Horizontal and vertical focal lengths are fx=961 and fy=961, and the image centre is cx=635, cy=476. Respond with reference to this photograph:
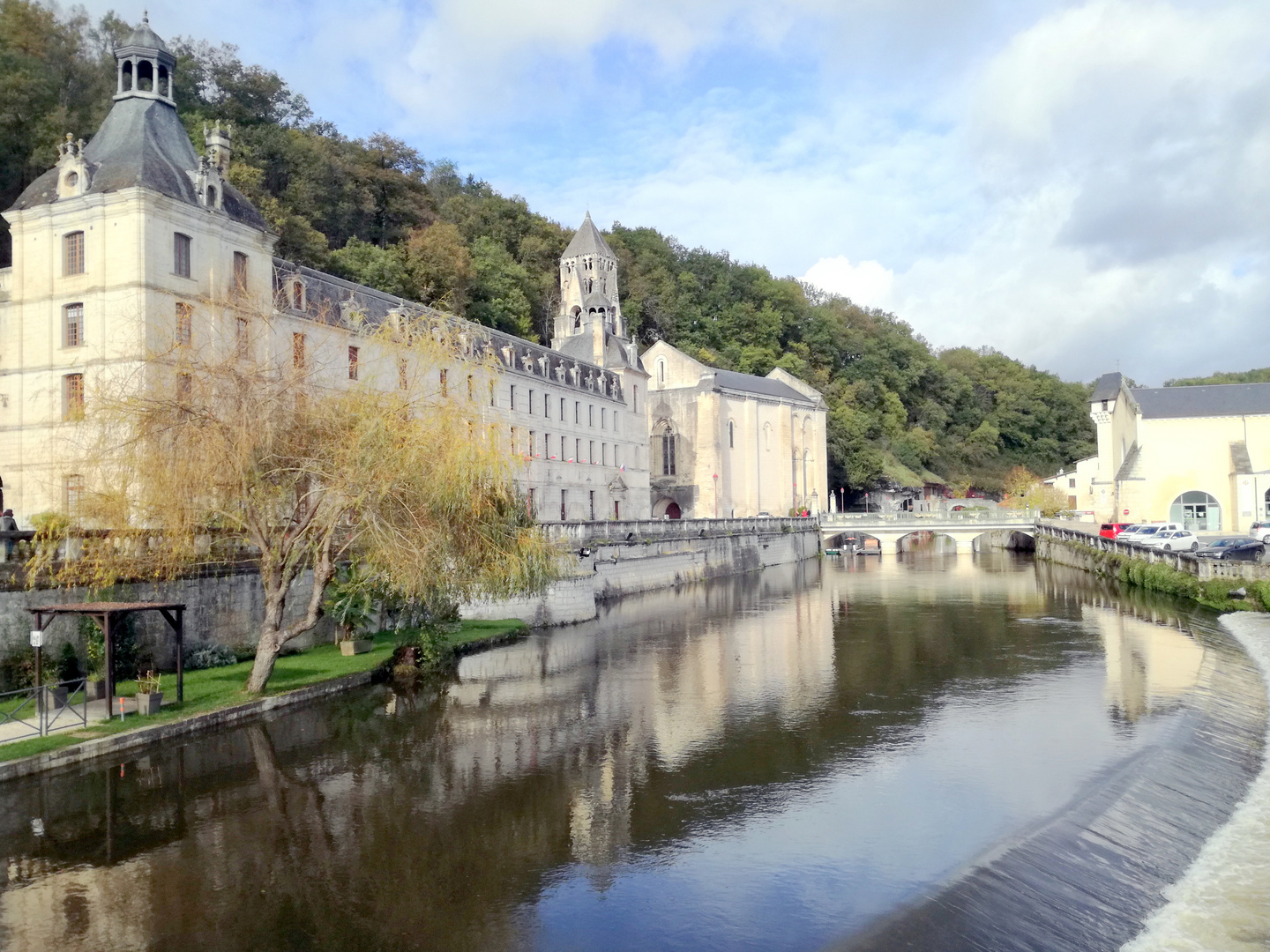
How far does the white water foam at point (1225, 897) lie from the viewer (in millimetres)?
10984

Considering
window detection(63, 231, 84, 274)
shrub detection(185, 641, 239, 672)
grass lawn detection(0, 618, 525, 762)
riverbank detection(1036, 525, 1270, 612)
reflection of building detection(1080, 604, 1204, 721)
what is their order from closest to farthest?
grass lawn detection(0, 618, 525, 762) < reflection of building detection(1080, 604, 1204, 721) < shrub detection(185, 641, 239, 672) < window detection(63, 231, 84, 274) < riverbank detection(1036, 525, 1270, 612)

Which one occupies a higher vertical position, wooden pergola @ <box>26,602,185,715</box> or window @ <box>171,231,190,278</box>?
window @ <box>171,231,190,278</box>

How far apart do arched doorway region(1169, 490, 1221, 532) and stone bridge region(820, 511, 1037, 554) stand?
10.4 meters

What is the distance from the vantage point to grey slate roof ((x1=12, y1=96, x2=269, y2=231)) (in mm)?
29125

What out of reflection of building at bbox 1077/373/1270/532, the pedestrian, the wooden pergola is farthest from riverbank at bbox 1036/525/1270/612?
the pedestrian

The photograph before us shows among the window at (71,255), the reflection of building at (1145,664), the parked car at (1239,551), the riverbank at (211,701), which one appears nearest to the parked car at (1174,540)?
the parked car at (1239,551)

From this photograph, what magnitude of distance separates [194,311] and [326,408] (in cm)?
666

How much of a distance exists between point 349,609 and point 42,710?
29.5 feet

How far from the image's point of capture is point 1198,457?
6197 centimetres

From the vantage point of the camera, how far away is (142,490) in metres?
19.0

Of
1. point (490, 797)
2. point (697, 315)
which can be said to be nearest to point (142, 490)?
point (490, 797)

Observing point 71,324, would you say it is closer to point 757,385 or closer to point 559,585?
point 559,585

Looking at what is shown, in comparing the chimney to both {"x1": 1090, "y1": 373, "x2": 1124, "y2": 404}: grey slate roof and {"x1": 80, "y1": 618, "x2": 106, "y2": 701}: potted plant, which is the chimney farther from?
{"x1": 1090, "y1": 373, "x2": 1124, "y2": 404}: grey slate roof

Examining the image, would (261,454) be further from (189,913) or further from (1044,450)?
(1044,450)
